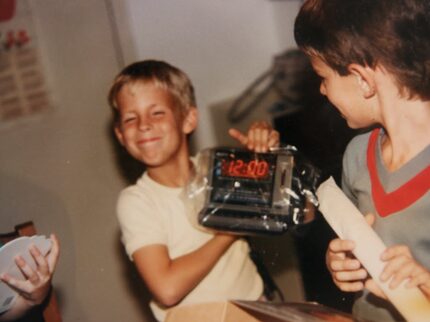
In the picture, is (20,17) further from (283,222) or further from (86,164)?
(283,222)

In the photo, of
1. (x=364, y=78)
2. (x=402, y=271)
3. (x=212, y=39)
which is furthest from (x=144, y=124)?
(x=212, y=39)

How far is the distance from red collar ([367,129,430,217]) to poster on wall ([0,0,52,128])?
0.82 metres

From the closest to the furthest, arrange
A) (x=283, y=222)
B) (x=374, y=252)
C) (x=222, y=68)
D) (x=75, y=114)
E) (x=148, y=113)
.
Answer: (x=374, y=252) → (x=283, y=222) → (x=148, y=113) → (x=75, y=114) → (x=222, y=68)

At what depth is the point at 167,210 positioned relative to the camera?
0.78m

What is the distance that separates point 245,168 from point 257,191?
4cm

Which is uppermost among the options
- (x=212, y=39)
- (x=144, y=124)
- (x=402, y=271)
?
(x=212, y=39)

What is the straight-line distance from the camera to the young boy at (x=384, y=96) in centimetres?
51

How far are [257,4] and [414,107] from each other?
105cm

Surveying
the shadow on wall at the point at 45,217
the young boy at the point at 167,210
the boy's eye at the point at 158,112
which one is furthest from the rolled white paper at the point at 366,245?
the shadow on wall at the point at 45,217

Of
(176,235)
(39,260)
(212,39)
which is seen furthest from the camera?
(212,39)

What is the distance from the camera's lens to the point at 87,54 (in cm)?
119

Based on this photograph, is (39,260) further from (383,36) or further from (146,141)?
(383,36)

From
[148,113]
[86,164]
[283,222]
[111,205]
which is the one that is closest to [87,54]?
[86,164]

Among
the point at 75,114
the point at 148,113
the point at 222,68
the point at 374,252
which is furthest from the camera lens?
the point at 222,68
